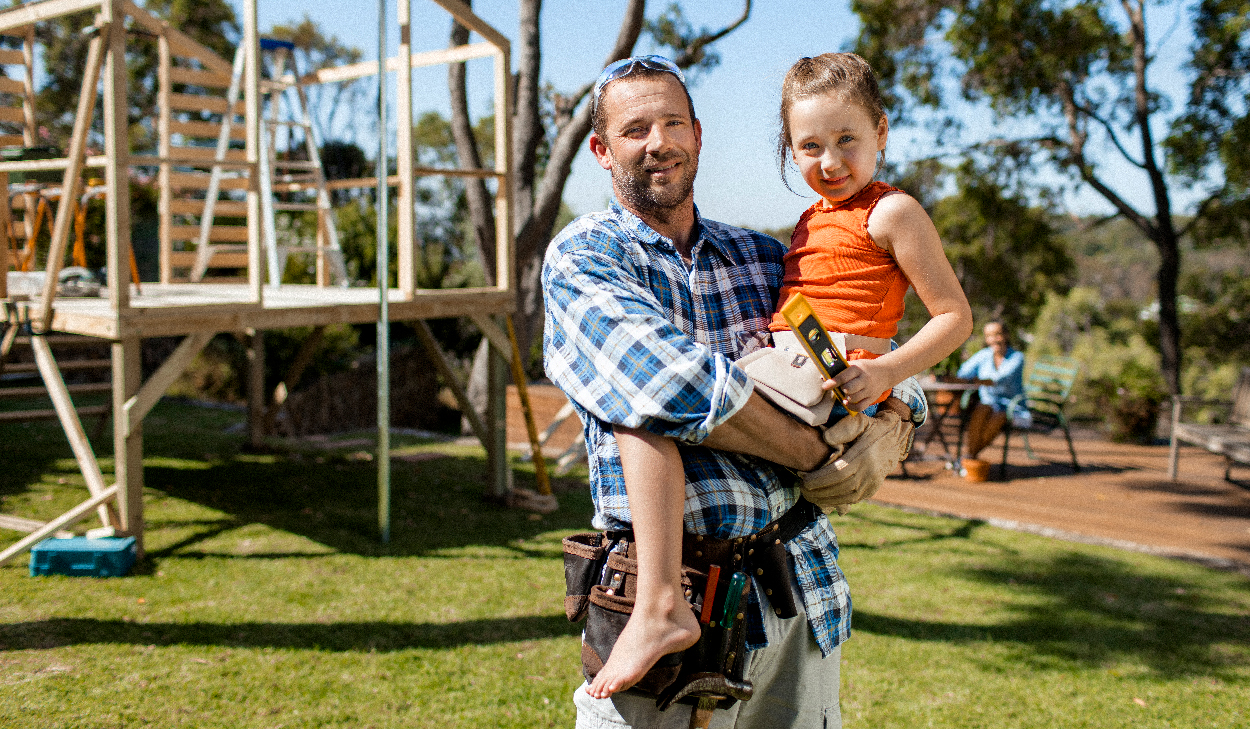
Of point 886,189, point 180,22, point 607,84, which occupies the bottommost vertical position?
point 886,189

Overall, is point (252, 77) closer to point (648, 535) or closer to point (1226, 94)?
point (648, 535)

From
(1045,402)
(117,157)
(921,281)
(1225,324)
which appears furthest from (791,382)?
(1225,324)

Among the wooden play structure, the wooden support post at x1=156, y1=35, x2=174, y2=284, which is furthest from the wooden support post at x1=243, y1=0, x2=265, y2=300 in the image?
the wooden support post at x1=156, y1=35, x2=174, y2=284

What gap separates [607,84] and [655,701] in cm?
118

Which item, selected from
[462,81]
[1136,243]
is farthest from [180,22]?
[1136,243]

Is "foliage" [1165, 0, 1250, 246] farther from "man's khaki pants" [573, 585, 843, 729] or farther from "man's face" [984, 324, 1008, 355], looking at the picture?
"man's khaki pants" [573, 585, 843, 729]

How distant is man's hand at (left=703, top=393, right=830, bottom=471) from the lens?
4.79 ft

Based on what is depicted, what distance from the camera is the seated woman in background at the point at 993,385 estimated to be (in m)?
8.35

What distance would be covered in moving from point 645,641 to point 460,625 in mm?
3178

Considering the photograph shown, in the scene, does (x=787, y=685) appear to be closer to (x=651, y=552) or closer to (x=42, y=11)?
(x=651, y=552)

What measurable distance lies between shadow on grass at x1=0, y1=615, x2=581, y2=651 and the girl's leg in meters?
2.58

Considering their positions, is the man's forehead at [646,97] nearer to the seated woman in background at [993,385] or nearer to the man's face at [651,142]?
the man's face at [651,142]

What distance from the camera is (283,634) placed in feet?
13.4

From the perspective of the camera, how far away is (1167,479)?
8344 mm
